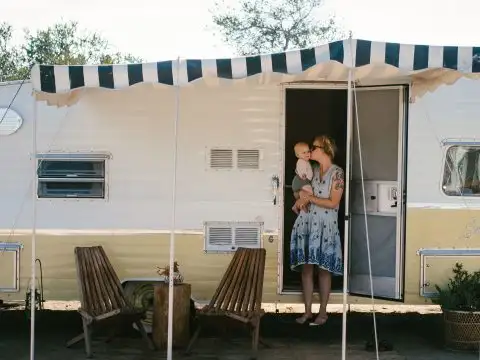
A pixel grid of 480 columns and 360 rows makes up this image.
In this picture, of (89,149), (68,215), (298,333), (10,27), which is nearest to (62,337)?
(68,215)

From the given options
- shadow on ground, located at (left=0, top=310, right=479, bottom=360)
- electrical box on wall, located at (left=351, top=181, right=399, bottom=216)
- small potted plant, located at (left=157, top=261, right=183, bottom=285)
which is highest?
electrical box on wall, located at (left=351, top=181, right=399, bottom=216)

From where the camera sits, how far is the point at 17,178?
6.07 m

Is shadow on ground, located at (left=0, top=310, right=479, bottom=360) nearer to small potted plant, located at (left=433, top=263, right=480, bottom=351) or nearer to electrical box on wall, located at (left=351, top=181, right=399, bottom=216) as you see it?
small potted plant, located at (left=433, top=263, right=480, bottom=351)

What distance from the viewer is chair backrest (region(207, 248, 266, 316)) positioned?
18.9 feet

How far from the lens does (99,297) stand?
5832mm

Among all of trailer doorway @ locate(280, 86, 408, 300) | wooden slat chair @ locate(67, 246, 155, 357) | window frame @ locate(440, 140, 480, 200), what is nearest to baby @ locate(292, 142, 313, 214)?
trailer doorway @ locate(280, 86, 408, 300)

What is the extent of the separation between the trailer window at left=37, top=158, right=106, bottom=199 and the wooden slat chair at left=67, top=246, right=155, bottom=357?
540 mm

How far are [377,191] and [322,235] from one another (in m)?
0.79

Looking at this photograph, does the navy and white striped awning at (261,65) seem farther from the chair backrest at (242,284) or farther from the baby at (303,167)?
the chair backrest at (242,284)

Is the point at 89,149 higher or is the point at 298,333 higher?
the point at 89,149

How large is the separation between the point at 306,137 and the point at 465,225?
2742 mm

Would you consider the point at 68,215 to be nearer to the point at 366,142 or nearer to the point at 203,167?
the point at 203,167

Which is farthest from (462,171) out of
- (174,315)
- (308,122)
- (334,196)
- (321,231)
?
(174,315)

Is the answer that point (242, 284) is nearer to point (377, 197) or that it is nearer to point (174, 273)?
point (174, 273)
